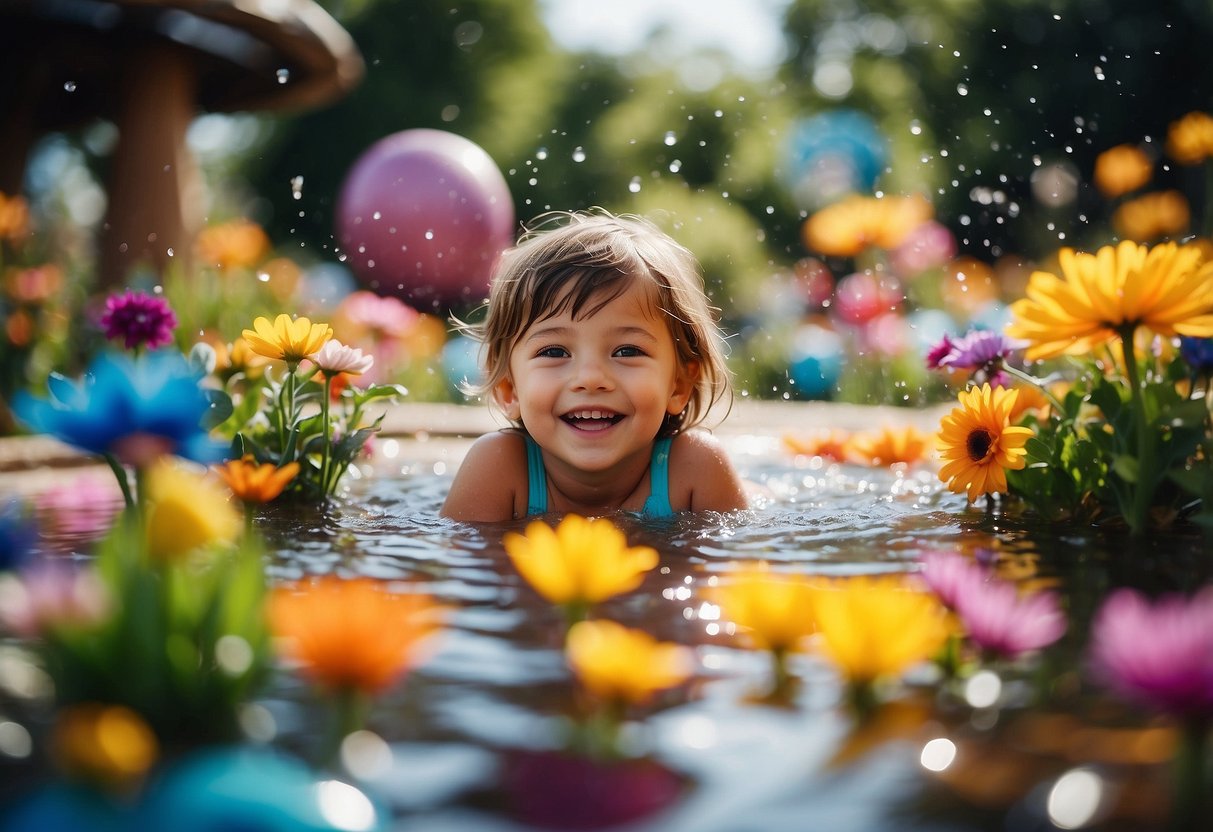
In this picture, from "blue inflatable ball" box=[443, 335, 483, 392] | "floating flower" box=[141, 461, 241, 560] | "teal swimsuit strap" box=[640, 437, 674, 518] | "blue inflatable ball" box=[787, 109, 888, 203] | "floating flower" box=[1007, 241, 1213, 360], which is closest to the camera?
"floating flower" box=[141, 461, 241, 560]

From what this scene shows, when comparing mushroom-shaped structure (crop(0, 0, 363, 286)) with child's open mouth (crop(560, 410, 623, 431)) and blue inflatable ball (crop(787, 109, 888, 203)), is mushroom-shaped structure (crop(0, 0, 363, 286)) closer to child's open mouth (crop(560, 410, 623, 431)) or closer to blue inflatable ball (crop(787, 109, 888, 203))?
blue inflatable ball (crop(787, 109, 888, 203))

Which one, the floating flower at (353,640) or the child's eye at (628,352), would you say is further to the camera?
the child's eye at (628,352)

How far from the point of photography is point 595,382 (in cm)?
289

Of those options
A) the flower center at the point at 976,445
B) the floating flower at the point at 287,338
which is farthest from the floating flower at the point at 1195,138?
the floating flower at the point at 287,338

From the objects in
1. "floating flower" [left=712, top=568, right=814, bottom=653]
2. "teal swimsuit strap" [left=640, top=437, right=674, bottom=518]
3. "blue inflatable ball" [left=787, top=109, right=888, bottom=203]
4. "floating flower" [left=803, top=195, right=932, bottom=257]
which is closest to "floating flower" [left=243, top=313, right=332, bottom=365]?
"teal swimsuit strap" [left=640, top=437, right=674, bottom=518]

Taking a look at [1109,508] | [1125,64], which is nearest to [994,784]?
[1109,508]

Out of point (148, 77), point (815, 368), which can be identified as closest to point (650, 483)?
point (815, 368)

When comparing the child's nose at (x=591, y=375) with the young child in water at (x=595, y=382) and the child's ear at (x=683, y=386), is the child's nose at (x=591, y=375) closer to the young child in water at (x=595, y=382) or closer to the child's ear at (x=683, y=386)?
the young child in water at (x=595, y=382)

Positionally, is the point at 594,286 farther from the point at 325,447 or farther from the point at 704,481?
the point at 325,447

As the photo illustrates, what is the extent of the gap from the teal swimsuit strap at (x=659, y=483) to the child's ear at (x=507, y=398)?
40 centimetres

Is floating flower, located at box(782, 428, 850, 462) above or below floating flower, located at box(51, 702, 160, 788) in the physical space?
above

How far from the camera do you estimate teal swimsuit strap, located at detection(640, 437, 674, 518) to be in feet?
10.4

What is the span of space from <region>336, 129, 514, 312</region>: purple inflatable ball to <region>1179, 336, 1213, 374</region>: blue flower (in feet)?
26.1

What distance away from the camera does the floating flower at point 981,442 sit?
2395 mm
